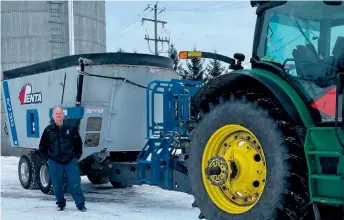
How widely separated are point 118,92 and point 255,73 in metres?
4.53

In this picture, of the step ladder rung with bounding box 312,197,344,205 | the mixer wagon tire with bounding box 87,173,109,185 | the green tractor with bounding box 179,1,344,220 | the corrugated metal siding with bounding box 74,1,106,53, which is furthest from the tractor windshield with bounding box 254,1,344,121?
the corrugated metal siding with bounding box 74,1,106,53

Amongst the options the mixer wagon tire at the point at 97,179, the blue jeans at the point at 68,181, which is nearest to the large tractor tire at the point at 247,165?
the blue jeans at the point at 68,181

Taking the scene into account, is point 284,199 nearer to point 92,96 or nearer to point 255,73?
point 255,73

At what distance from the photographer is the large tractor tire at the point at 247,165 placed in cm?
412

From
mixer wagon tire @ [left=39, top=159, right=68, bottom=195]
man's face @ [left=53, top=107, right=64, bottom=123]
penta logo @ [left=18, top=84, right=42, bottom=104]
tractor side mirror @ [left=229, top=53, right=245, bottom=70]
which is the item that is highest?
tractor side mirror @ [left=229, top=53, right=245, bottom=70]

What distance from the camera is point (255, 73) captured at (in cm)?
455

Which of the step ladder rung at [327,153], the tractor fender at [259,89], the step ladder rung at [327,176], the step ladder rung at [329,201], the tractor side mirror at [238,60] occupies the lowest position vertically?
the step ladder rung at [329,201]

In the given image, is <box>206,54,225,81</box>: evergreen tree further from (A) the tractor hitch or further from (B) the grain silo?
(A) the tractor hitch

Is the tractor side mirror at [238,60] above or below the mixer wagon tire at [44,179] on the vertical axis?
above

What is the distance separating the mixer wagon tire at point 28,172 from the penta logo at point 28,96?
1.03m

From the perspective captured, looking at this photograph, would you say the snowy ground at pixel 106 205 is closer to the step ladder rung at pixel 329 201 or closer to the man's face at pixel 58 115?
the man's face at pixel 58 115

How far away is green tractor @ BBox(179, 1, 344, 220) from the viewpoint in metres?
4.05

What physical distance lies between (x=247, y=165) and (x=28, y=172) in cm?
646

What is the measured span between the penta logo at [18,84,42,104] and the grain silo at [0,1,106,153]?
9.98 metres
